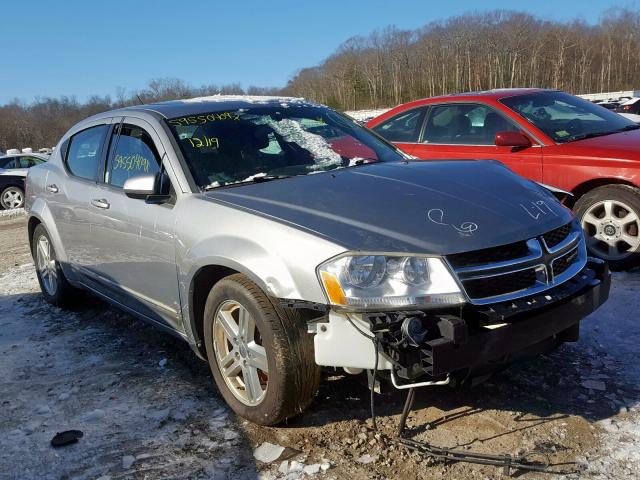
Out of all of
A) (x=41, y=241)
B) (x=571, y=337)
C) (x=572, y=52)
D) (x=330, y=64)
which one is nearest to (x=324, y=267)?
(x=571, y=337)

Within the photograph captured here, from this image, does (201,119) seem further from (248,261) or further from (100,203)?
(248,261)

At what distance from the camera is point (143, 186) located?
11.6 ft

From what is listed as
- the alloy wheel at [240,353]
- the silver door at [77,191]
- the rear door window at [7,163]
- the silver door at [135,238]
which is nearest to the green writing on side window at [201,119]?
the silver door at [135,238]

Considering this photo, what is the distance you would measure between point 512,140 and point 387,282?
145 inches

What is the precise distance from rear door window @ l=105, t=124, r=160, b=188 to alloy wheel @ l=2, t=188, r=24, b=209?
1356 cm

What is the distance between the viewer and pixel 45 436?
3.28m

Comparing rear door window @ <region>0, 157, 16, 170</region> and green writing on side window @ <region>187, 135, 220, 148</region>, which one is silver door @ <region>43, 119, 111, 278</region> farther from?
rear door window @ <region>0, 157, 16, 170</region>

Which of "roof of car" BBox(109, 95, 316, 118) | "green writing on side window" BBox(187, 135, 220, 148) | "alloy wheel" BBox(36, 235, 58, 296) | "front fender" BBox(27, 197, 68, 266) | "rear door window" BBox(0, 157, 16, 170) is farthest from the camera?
"rear door window" BBox(0, 157, 16, 170)

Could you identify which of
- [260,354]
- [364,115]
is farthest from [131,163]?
[364,115]

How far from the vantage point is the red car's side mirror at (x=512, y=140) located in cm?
579

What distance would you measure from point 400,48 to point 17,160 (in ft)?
270

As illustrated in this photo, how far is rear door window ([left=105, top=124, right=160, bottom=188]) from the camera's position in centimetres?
390

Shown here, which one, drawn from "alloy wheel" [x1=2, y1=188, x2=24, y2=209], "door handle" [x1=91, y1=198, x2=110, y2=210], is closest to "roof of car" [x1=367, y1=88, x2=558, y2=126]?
"door handle" [x1=91, y1=198, x2=110, y2=210]

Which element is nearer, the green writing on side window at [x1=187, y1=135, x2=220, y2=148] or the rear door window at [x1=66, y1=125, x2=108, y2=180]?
the green writing on side window at [x1=187, y1=135, x2=220, y2=148]
